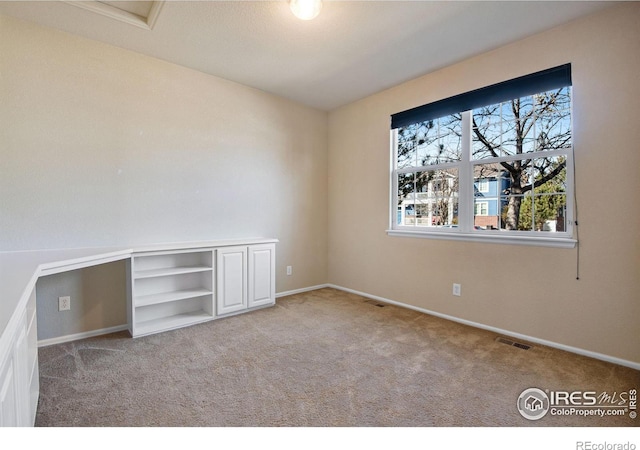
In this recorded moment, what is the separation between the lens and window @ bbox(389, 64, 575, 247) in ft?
8.34

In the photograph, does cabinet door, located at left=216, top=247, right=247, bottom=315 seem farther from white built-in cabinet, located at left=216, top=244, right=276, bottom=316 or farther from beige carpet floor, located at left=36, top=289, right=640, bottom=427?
beige carpet floor, located at left=36, top=289, right=640, bottom=427

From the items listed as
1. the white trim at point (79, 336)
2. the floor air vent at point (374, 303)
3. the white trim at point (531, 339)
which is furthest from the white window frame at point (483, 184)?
the white trim at point (79, 336)

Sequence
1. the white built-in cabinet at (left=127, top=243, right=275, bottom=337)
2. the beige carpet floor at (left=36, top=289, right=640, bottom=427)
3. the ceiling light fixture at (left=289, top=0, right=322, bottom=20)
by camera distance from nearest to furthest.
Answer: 1. the beige carpet floor at (left=36, top=289, right=640, bottom=427)
2. the ceiling light fixture at (left=289, top=0, right=322, bottom=20)
3. the white built-in cabinet at (left=127, top=243, right=275, bottom=337)

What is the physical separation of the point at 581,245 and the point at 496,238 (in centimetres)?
60

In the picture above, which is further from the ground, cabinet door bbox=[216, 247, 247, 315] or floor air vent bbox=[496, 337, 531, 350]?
cabinet door bbox=[216, 247, 247, 315]

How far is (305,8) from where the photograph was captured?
212cm

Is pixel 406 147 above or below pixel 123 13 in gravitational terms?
below

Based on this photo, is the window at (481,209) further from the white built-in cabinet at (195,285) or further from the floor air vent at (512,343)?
the white built-in cabinet at (195,285)

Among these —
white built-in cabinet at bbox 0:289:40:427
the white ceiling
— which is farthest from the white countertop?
the white ceiling

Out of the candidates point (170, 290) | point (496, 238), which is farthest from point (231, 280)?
point (496, 238)

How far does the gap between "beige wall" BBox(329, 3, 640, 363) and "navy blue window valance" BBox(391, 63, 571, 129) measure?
64 mm

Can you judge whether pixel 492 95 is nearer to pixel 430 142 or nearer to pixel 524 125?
pixel 524 125
